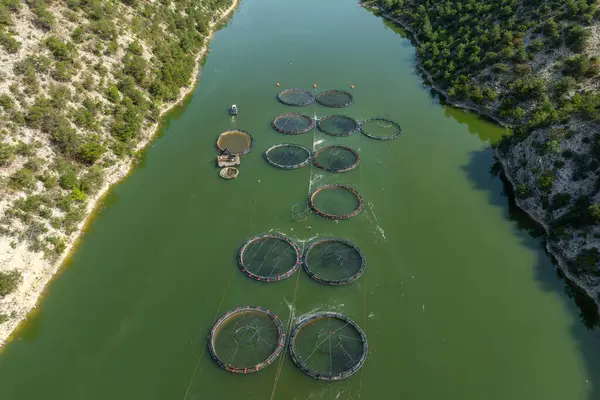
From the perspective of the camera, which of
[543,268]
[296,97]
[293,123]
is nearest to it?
[543,268]

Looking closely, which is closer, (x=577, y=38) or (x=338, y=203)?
Result: (x=338, y=203)

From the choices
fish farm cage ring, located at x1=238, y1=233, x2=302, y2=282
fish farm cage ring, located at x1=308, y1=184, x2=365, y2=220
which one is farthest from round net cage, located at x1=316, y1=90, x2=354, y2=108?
fish farm cage ring, located at x1=238, y1=233, x2=302, y2=282

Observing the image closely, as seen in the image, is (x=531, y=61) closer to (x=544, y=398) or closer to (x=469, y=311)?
(x=469, y=311)

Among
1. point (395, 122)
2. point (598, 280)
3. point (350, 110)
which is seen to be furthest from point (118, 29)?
point (598, 280)

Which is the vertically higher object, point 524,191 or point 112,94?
point 524,191

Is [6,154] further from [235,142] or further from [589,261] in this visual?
[589,261]

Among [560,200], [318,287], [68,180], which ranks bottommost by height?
[318,287]

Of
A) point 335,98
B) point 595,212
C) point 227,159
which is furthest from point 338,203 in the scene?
point 335,98

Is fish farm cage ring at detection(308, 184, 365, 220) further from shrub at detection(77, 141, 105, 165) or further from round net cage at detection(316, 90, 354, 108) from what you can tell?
shrub at detection(77, 141, 105, 165)
